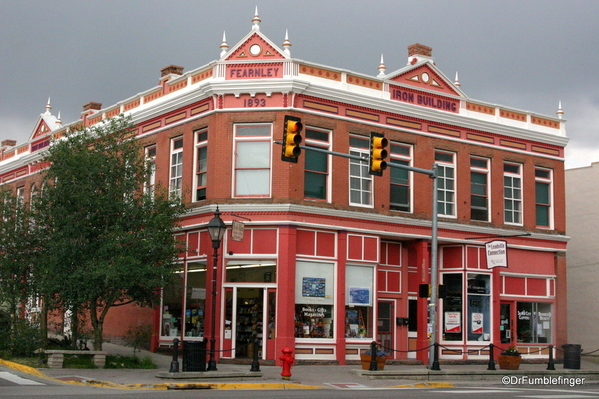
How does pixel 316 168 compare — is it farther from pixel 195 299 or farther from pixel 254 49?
pixel 195 299

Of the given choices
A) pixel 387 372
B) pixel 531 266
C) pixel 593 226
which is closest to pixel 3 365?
pixel 387 372

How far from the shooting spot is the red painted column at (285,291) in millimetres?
25438

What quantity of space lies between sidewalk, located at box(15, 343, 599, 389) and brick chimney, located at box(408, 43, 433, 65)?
12069mm

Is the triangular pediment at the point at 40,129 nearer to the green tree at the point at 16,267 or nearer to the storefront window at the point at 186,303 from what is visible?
the green tree at the point at 16,267

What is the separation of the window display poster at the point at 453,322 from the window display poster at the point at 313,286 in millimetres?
6287

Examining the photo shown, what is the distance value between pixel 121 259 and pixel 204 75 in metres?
8.39

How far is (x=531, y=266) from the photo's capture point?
106 ft

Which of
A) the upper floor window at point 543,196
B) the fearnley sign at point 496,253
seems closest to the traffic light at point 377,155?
the fearnley sign at point 496,253

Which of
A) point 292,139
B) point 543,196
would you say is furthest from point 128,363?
point 543,196

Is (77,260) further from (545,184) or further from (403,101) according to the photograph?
(545,184)

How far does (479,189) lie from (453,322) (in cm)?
539

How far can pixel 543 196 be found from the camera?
33.2 m

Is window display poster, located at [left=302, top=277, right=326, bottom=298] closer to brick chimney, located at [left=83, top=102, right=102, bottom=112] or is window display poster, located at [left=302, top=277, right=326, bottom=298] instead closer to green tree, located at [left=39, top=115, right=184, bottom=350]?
green tree, located at [left=39, top=115, right=184, bottom=350]

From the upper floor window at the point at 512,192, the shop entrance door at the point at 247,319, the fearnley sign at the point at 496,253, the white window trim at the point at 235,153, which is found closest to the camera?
the shop entrance door at the point at 247,319
